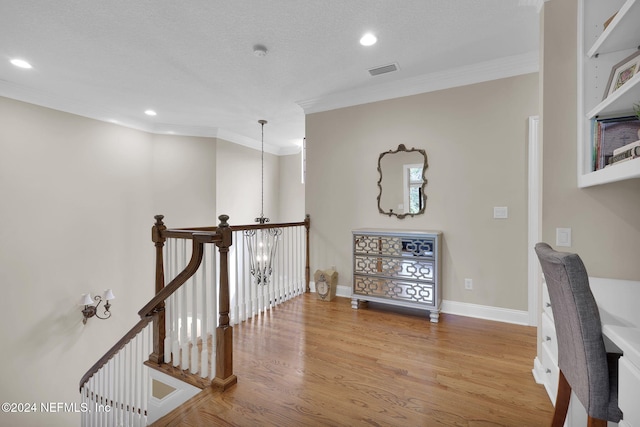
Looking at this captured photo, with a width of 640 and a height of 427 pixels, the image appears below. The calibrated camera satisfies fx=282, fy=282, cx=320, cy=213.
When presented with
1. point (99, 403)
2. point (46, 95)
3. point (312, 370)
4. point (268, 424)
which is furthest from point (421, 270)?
point (46, 95)

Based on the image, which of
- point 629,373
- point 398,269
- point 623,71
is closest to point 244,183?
point 398,269

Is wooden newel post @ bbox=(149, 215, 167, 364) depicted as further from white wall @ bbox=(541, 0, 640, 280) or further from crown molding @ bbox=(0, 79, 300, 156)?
crown molding @ bbox=(0, 79, 300, 156)

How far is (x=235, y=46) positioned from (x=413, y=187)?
2415mm

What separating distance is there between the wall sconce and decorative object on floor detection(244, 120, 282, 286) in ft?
8.59

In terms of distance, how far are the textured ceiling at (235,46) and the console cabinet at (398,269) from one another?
6.03 feet

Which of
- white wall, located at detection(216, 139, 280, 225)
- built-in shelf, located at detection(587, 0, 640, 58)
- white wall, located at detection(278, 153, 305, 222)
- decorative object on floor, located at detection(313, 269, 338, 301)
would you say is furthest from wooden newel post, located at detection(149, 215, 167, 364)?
white wall, located at detection(278, 153, 305, 222)

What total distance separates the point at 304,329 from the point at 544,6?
3.16 meters

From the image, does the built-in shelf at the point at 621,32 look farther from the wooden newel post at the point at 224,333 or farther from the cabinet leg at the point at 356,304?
the cabinet leg at the point at 356,304

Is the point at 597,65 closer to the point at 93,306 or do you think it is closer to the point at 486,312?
the point at 486,312

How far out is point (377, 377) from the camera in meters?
1.97

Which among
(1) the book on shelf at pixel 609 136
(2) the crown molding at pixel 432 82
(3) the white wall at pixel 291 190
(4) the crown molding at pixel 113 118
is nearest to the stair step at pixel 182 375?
(1) the book on shelf at pixel 609 136

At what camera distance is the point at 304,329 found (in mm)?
2793

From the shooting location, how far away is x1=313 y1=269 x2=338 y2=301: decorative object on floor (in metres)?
3.67

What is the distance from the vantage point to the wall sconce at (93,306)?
161 inches
